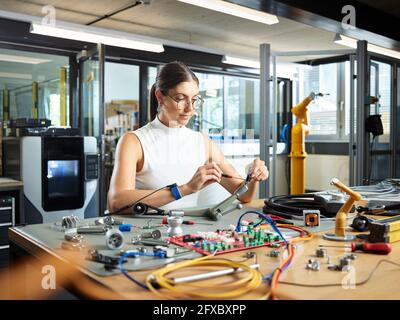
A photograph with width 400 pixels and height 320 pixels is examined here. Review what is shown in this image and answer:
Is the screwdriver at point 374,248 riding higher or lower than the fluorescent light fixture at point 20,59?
lower

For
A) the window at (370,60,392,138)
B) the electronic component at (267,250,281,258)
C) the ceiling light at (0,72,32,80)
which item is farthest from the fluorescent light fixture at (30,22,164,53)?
the electronic component at (267,250,281,258)

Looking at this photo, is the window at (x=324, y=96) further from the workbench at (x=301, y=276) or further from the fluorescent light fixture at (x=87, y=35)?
the workbench at (x=301, y=276)

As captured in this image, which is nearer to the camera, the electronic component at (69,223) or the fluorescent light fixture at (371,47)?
the electronic component at (69,223)

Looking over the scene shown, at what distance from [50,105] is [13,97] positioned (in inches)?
16.5

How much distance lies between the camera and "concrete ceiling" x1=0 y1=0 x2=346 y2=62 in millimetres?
4086

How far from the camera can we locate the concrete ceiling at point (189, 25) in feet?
13.4

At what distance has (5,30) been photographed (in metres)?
4.24

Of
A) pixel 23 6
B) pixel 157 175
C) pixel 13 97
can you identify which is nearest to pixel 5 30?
pixel 23 6

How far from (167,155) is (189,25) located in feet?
10.6

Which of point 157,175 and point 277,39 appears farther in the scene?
point 277,39

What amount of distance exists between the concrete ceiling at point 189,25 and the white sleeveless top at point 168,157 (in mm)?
2366

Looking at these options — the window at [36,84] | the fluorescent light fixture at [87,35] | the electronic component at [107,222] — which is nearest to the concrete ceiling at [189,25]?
the fluorescent light fixture at [87,35]

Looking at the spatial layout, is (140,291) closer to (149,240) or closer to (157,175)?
(149,240)
